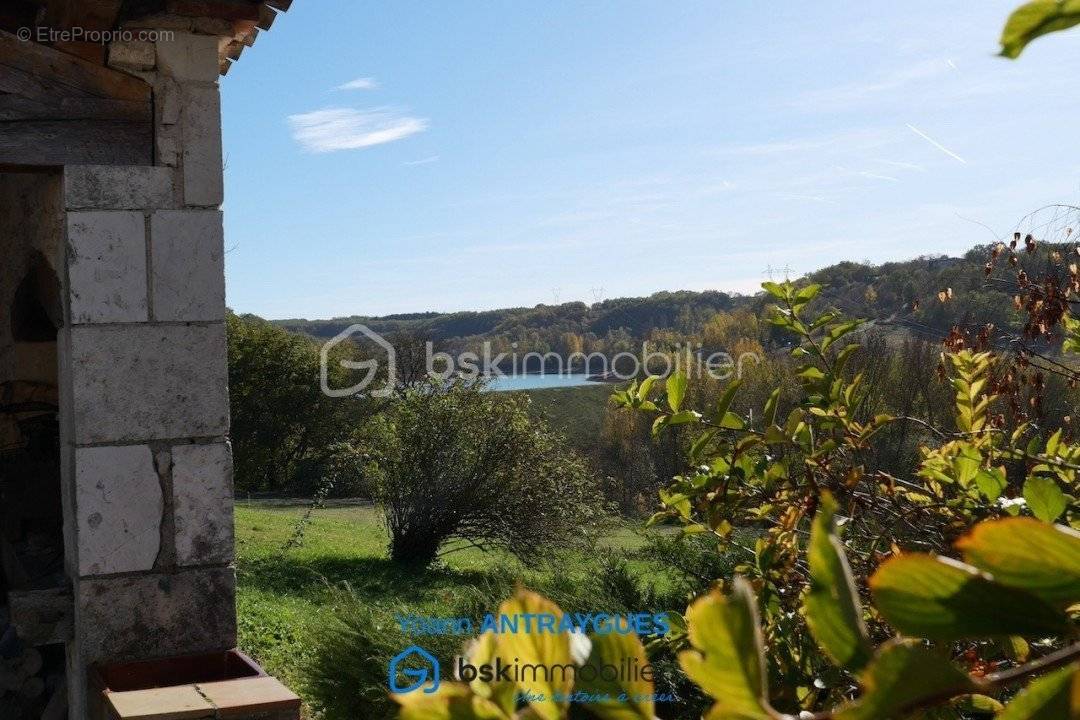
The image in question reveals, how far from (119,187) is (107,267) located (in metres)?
0.26

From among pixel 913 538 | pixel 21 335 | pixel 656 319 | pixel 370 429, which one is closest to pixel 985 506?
pixel 913 538

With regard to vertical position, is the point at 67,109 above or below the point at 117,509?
above

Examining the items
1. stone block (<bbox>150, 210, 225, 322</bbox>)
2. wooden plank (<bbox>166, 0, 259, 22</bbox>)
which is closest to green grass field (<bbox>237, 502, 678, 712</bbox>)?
stone block (<bbox>150, 210, 225, 322</bbox>)

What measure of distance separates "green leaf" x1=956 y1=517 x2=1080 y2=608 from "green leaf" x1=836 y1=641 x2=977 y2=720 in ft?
0.12

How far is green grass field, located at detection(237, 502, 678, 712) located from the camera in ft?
15.6

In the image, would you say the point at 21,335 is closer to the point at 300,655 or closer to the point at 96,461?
the point at 96,461

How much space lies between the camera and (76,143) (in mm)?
3180

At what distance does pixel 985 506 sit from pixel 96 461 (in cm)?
255

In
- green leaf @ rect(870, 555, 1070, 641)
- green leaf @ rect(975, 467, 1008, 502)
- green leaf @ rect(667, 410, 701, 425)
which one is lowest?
green leaf @ rect(975, 467, 1008, 502)

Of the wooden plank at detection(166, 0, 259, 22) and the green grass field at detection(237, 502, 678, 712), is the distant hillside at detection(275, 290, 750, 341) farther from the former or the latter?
the wooden plank at detection(166, 0, 259, 22)

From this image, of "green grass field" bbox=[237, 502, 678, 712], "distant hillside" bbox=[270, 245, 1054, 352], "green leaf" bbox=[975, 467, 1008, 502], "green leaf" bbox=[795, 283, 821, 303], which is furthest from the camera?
"distant hillside" bbox=[270, 245, 1054, 352]
